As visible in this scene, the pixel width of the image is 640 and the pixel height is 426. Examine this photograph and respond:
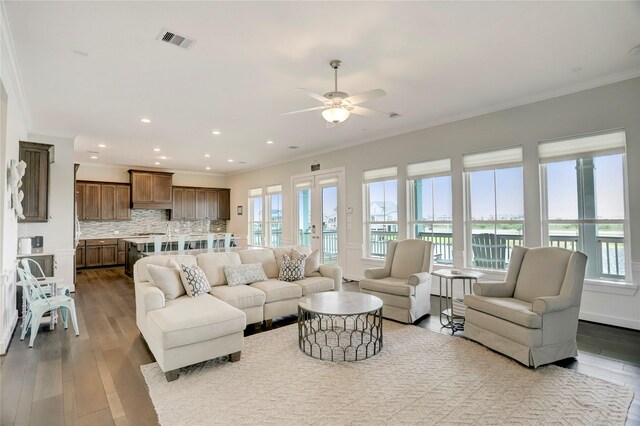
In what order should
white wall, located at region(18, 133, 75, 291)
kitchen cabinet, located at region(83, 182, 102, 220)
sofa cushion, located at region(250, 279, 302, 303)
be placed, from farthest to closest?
1. kitchen cabinet, located at region(83, 182, 102, 220)
2. white wall, located at region(18, 133, 75, 291)
3. sofa cushion, located at region(250, 279, 302, 303)

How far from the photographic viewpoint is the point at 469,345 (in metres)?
3.38

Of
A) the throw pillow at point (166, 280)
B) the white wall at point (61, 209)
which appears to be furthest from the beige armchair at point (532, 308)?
the white wall at point (61, 209)

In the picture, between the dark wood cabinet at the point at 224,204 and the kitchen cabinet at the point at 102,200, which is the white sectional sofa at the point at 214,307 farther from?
the dark wood cabinet at the point at 224,204

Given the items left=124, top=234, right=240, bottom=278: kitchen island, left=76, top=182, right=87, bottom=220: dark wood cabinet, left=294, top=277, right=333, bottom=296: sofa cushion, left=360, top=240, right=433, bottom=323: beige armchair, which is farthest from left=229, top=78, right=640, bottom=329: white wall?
left=76, top=182, right=87, bottom=220: dark wood cabinet

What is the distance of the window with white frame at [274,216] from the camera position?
9.11 m

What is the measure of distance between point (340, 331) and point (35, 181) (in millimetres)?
4665

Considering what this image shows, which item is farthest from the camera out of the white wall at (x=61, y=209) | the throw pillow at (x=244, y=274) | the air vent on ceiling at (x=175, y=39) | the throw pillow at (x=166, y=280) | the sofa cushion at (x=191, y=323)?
the white wall at (x=61, y=209)

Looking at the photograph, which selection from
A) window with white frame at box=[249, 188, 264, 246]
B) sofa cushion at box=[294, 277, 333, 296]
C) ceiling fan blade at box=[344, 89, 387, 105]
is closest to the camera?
ceiling fan blade at box=[344, 89, 387, 105]

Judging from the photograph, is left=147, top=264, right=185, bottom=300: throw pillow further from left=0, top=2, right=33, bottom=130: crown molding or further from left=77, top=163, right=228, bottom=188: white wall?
left=77, top=163, right=228, bottom=188: white wall

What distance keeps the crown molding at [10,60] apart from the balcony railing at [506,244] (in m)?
5.55

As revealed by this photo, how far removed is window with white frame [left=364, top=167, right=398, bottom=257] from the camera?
20.4 feet

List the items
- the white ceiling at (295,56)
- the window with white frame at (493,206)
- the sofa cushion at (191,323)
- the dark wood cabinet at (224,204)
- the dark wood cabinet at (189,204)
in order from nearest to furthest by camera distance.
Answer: the white ceiling at (295,56) → the sofa cushion at (191,323) → the window with white frame at (493,206) → the dark wood cabinet at (189,204) → the dark wood cabinet at (224,204)

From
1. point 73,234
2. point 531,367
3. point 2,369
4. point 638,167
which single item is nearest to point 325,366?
point 531,367

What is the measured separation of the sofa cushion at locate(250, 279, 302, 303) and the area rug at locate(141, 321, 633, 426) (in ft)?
2.71
